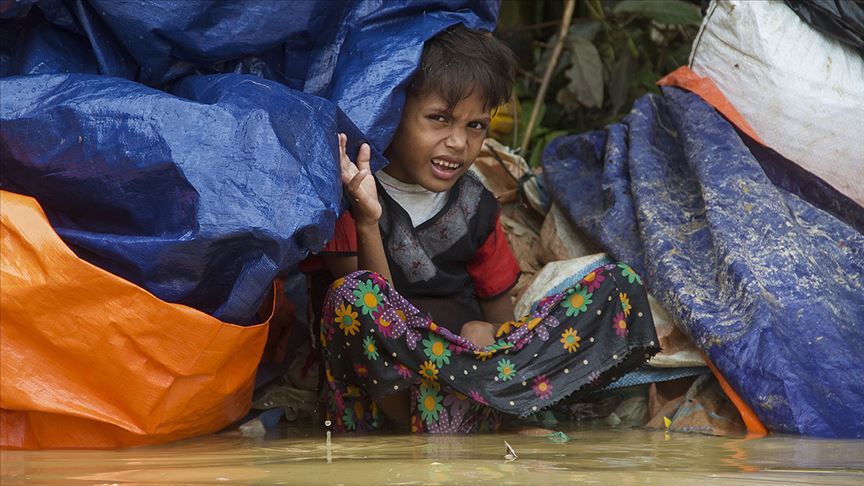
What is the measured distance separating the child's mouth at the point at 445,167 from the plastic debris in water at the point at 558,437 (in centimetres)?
67

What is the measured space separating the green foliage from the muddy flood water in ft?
6.29

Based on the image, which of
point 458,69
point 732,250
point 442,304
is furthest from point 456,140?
point 732,250

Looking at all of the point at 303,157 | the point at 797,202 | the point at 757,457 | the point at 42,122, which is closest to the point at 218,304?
the point at 303,157

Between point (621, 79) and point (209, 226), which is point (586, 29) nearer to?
point (621, 79)

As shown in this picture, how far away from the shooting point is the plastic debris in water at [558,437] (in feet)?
7.18

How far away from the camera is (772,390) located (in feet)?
7.83

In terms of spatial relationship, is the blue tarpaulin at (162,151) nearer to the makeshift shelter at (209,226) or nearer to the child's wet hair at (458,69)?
the makeshift shelter at (209,226)

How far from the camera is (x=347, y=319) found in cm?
231

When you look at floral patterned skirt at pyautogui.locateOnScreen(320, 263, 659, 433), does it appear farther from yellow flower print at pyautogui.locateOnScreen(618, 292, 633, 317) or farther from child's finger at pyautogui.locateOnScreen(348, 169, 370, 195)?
child's finger at pyautogui.locateOnScreen(348, 169, 370, 195)

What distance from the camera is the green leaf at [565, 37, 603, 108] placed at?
13.0 ft

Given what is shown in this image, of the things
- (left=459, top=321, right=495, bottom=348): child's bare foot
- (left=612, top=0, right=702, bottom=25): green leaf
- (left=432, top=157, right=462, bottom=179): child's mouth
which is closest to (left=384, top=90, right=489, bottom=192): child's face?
(left=432, top=157, right=462, bottom=179): child's mouth

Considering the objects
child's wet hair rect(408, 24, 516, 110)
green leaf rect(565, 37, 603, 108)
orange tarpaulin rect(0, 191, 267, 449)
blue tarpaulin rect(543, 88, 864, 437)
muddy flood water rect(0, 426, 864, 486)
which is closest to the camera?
muddy flood water rect(0, 426, 864, 486)

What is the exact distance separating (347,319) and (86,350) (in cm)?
55

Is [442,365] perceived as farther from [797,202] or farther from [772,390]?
[797,202]
